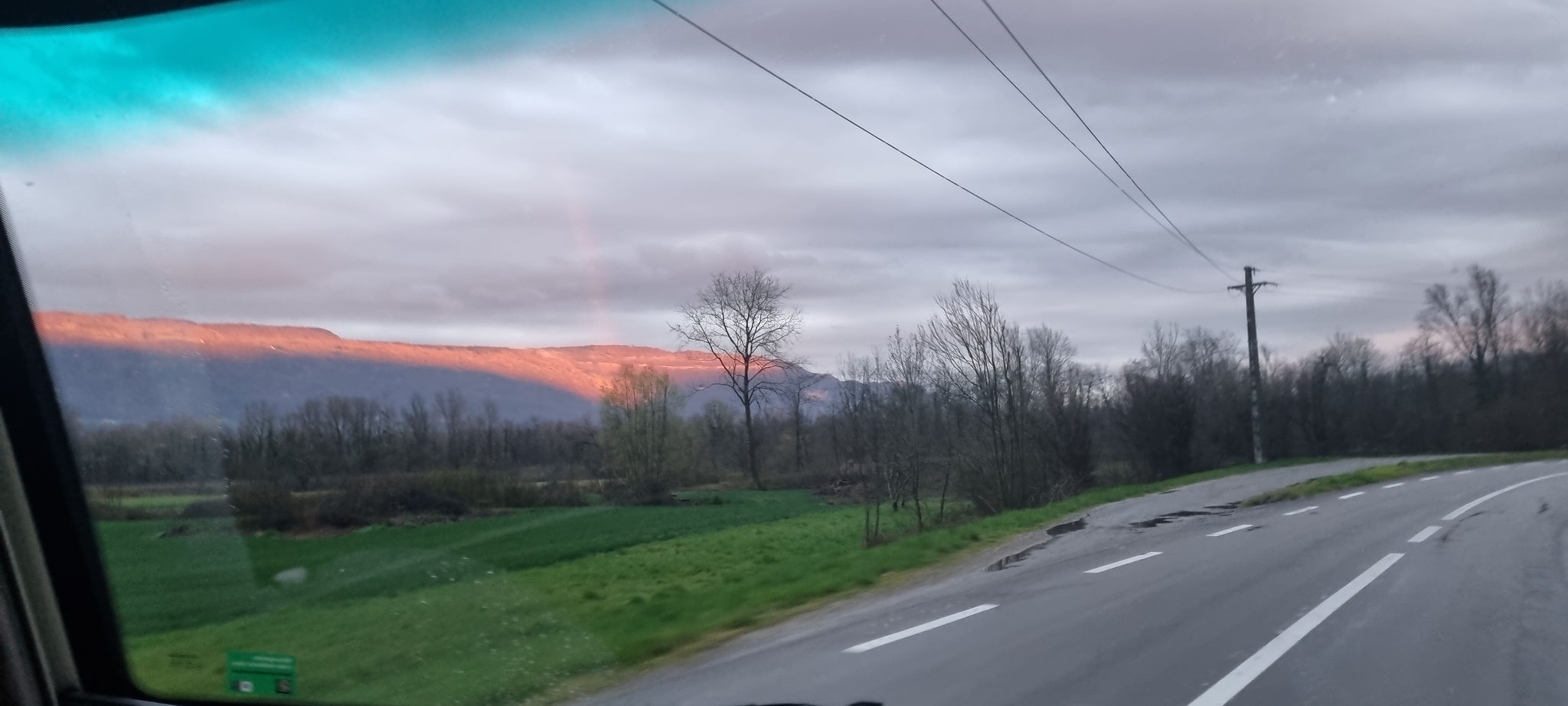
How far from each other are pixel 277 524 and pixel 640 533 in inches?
152

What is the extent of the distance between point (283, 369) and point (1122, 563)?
28.4 ft

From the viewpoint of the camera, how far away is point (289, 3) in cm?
513

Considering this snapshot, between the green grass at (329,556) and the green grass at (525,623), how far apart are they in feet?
0.24

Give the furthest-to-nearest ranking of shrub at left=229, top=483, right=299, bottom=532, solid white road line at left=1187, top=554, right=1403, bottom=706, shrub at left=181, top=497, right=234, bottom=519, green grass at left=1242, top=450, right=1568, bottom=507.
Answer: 1. green grass at left=1242, top=450, right=1568, bottom=507
2. shrub at left=229, top=483, right=299, bottom=532
3. shrub at left=181, top=497, right=234, bottom=519
4. solid white road line at left=1187, top=554, right=1403, bottom=706

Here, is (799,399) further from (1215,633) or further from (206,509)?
(206,509)

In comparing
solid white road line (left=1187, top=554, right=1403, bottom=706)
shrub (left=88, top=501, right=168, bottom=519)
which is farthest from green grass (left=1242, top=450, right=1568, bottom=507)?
shrub (left=88, top=501, right=168, bottom=519)

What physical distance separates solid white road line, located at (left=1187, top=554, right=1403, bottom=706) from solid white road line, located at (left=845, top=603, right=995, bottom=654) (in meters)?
2.24

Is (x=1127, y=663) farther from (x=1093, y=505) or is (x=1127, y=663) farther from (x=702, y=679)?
(x=1093, y=505)

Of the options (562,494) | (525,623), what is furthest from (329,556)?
(562,494)

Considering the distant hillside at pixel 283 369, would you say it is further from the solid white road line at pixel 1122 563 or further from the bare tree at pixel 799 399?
the solid white road line at pixel 1122 563

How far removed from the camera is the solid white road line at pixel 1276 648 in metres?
5.02

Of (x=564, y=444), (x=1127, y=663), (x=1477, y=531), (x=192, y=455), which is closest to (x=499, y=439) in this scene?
(x=564, y=444)

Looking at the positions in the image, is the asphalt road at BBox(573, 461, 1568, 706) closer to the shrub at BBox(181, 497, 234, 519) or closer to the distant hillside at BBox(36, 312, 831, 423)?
the shrub at BBox(181, 497, 234, 519)

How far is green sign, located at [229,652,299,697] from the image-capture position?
16.0ft
